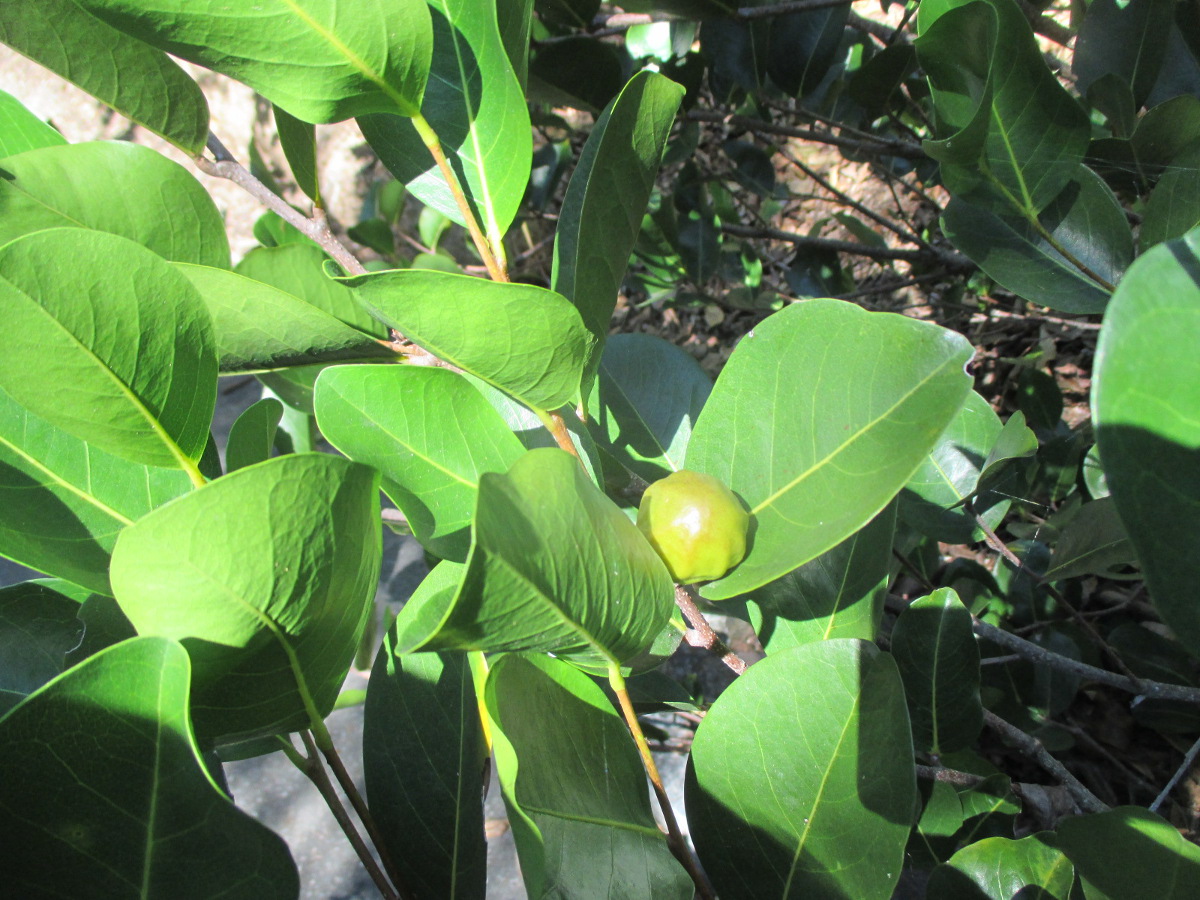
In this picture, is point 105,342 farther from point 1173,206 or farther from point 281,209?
point 1173,206

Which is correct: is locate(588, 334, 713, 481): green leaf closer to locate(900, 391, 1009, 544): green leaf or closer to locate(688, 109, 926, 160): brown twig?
locate(900, 391, 1009, 544): green leaf

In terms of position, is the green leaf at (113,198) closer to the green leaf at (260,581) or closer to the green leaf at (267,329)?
the green leaf at (267,329)

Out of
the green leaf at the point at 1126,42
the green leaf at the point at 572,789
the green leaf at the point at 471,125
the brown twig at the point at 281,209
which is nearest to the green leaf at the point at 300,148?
the brown twig at the point at 281,209

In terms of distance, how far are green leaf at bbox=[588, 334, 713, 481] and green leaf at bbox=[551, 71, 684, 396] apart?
0.76 ft

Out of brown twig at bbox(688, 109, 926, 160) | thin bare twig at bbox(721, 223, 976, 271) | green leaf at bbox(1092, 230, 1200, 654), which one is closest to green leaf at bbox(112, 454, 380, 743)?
green leaf at bbox(1092, 230, 1200, 654)

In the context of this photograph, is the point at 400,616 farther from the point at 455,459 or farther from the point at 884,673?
the point at 884,673

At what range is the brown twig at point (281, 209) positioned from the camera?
2.22 ft

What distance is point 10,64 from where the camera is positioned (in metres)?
4.39

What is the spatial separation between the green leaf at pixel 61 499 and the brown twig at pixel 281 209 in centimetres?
24

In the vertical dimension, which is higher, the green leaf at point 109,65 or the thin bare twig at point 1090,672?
the green leaf at point 109,65

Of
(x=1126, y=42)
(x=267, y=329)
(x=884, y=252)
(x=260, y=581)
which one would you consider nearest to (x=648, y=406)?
(x=267, y=329)

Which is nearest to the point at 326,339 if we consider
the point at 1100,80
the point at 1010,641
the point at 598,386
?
the point at 598,386

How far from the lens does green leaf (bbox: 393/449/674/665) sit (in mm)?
347

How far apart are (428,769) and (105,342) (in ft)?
1.32
